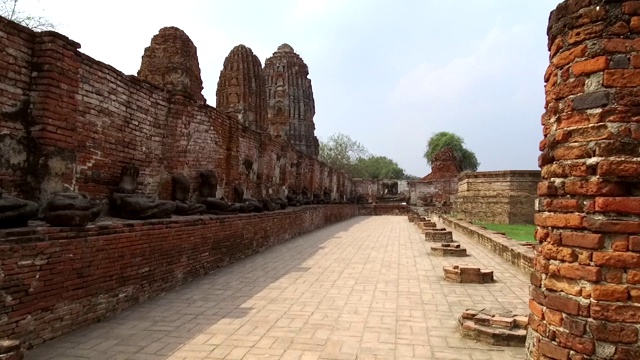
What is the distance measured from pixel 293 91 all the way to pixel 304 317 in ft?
87.7

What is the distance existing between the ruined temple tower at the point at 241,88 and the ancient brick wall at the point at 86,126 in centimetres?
755

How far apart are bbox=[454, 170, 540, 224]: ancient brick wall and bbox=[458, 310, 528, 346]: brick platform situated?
13.9 meters

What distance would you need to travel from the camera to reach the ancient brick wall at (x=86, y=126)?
4.41 m

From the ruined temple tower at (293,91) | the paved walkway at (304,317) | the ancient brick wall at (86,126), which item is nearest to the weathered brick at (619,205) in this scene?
the paved walkway at (304,317)

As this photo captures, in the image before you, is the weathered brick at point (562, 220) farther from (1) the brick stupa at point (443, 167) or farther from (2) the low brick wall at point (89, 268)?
(1) the brick stupa at point (443, 167)

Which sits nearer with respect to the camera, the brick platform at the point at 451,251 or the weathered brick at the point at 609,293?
the weathered brick at the point at 609,293

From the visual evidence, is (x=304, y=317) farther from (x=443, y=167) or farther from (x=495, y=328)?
(x=443, y=167)

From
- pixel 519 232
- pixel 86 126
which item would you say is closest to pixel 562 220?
A: pixel 86 126

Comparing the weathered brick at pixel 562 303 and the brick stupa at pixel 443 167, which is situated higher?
the brick stupa at pixel 443 167

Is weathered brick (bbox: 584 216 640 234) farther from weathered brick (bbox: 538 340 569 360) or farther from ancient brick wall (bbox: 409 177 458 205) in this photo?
ancient brick wall (bbox: 409 177 458 205)

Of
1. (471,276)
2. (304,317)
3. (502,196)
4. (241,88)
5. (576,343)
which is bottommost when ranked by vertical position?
(304,317)

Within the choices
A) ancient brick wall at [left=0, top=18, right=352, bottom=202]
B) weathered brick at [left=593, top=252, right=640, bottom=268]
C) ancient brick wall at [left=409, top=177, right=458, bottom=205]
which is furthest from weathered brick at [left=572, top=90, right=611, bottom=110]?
ancient brick wall at [left=409, top=177, right=458, bottom=205]

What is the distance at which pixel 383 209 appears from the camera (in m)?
29.7

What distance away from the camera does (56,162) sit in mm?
4734
